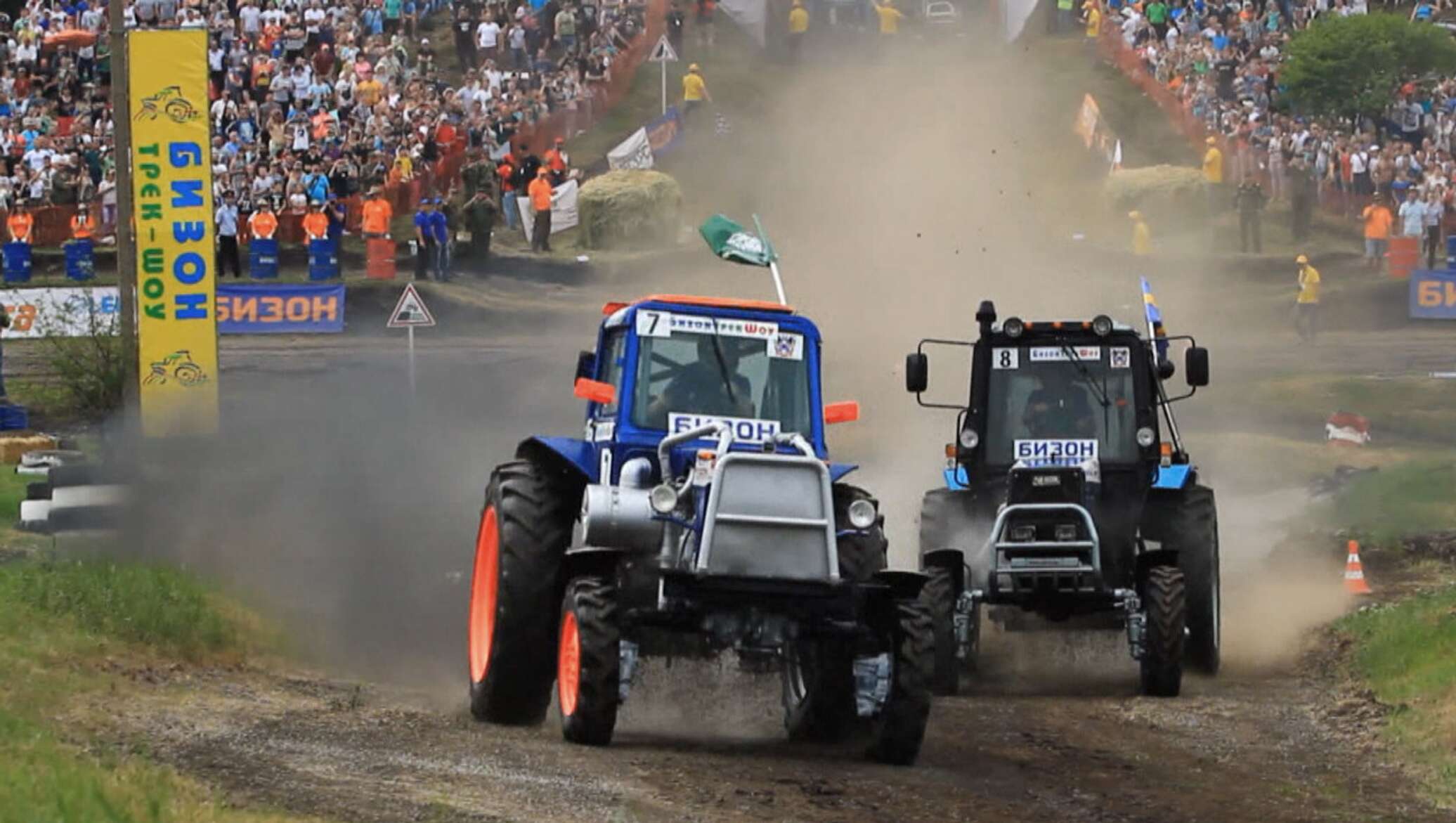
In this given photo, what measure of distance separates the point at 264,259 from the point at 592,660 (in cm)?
2685

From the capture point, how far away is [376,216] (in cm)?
3900

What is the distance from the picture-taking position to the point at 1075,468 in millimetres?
A: 16797

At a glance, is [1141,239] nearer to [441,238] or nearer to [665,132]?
[665,132]

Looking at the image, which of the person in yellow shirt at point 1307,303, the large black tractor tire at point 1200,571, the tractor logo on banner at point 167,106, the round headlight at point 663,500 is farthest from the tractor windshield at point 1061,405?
the person in yellow shirt at point 1307,303

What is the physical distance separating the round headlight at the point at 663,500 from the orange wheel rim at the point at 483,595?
1.72 m

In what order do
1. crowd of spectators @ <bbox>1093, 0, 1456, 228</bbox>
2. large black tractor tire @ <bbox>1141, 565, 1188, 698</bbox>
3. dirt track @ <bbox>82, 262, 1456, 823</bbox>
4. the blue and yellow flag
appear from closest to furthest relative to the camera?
dirt track @ <bbox>82, 262, 1456, 823</bbox> < large black tractor tire @ <bbox>1141, 565, 1188, 698</bbox> < the blue and yellow flag < crowd of spectators @ <bbox>1093, 0, 1456, 228</bbox>

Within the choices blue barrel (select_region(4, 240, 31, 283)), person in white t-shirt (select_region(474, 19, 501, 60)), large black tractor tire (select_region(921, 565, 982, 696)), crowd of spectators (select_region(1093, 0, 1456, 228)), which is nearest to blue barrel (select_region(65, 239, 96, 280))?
blue barrel (select_region(4, 240, 31, 283))

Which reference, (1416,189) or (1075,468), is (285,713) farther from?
(1416,189)

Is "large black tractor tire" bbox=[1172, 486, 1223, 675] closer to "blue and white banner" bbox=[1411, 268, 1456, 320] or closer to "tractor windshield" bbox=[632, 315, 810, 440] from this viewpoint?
"tractor windshield" bbox=[632, 315, 810, 440]

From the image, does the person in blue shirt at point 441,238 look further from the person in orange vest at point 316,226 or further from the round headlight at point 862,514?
the round headlight at point 862,514

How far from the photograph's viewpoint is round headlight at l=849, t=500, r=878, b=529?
13.2 meters

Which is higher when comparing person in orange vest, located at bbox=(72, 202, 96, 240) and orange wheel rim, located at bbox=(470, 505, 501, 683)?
person in orange vest, located at bbox=(72, 202, 96, 240)

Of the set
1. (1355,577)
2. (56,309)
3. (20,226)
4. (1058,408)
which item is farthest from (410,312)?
(1058,408)

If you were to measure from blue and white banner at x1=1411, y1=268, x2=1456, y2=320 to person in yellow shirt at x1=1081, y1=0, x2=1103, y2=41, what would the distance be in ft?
40.9
